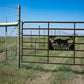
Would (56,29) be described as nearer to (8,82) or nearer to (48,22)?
(48,22)

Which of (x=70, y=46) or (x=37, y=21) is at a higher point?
(x=37, y=21)

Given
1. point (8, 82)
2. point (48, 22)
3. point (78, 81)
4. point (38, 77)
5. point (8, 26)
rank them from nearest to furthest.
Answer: point (8, 82) < point (78, 81) < point (38, 77) < point (48, 22) < point (8, 26)

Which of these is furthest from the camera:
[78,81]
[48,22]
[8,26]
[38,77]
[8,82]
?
[8,26]

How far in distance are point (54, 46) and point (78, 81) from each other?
6.95 feet

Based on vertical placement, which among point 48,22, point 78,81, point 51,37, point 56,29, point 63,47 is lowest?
point 78,81

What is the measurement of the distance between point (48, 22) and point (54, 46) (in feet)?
4.28

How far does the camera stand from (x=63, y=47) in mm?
5996

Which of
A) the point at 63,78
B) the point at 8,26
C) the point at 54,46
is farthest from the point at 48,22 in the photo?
the point at 63,78

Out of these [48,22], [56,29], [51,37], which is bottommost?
[51,37]

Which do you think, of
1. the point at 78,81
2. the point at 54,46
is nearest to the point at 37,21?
the point at 54,46

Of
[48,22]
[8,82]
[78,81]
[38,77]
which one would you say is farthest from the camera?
[48,22]

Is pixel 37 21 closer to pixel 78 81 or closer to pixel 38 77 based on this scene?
pixel 38 77

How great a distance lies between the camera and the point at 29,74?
5.20 m

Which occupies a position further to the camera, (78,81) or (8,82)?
(78,81)
